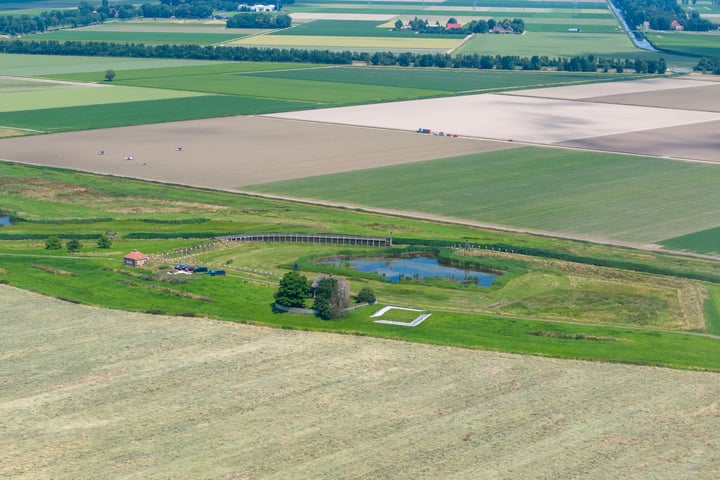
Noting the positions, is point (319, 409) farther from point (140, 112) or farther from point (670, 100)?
point (670, 100)

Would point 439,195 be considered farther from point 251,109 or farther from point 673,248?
point 251,109

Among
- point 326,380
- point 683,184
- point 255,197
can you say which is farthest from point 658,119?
point 326,380

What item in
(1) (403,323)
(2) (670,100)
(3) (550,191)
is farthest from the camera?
(2) (670,100)

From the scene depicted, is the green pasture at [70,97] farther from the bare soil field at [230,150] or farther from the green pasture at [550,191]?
the green pasture at [550,191]

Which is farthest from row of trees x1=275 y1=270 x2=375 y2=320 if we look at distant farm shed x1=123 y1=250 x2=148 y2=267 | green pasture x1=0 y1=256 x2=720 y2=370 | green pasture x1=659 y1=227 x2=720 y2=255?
green pasture x1=659 y1=227 x2=720 y2=255

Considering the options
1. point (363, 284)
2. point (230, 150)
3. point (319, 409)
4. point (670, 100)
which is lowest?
point (363, 284)

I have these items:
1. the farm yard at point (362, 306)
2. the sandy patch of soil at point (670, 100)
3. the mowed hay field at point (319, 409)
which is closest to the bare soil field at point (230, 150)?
the farm yard at point (362, 306)

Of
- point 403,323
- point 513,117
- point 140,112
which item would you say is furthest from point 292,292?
point 140,112
